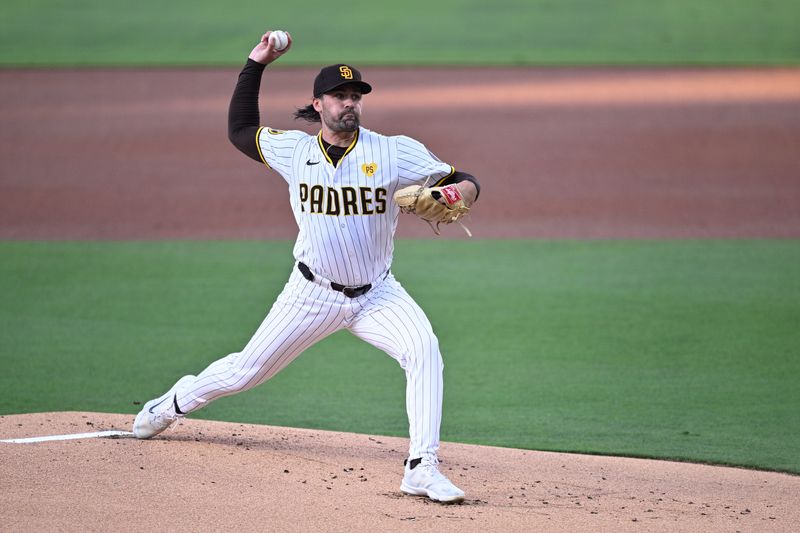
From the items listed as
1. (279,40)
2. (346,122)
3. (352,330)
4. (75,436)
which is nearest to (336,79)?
(346,122)

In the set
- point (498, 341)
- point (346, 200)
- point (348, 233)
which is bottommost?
point (498, 341)

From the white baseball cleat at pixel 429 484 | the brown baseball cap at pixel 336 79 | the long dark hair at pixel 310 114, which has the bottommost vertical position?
the white baseball cleat at pixel 429 484

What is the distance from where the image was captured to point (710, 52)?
2681cm

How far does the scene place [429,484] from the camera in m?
4.92

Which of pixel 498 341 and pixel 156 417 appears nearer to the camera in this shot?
pixel 156 417

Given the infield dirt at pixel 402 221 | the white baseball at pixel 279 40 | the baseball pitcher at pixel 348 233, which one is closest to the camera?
the infield dirt at pixel 402 221

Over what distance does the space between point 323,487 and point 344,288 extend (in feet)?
2.81

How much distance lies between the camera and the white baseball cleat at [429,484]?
4883mm

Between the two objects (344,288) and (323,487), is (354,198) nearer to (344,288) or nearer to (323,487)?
(344,288)

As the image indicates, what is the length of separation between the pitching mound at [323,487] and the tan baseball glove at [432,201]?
1129 millimetres

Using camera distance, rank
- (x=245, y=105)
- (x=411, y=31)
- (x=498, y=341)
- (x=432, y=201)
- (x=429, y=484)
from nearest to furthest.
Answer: (x=429, y=484), (x=432, y=201), (x=245, y=105), (x=498, y=341), (x=411, y=31)

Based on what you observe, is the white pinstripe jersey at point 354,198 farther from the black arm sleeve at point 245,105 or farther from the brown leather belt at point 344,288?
the black arm sleeve at point 245,105

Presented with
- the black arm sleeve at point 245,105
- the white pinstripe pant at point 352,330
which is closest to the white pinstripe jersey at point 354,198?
the white pinstripe pant at point 352,330

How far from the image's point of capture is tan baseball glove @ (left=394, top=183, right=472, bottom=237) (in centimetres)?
502
